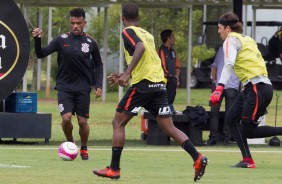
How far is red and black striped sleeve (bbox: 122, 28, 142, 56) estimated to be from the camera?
13.1 metres

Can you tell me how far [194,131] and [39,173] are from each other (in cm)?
678

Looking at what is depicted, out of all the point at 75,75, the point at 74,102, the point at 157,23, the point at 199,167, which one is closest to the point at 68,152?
the point at 74,102

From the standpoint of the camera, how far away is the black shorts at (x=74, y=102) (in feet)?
53.2

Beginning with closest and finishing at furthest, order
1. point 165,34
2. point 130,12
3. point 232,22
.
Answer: point 130,12 < point 232,22 < point 165,34

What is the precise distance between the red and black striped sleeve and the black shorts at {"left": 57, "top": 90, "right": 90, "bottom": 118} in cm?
321

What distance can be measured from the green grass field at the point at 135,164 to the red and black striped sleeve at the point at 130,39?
1494 millimetres

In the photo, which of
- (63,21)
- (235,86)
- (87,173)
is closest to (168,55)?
(235,86)

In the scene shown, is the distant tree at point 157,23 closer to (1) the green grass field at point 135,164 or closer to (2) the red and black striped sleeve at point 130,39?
(1) the green grass field at point 135,164

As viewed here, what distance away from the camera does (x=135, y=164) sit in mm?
15422

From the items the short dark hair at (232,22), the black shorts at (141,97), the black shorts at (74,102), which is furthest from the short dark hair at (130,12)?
the black shorts at (74,102)

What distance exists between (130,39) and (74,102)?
344 cm

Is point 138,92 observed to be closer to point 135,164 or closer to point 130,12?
point 130,12

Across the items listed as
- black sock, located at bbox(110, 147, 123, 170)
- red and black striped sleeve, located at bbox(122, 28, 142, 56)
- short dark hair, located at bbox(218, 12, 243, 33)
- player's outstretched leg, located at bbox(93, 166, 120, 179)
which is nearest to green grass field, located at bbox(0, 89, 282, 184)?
player's outstretched leg, located at bbox(93, 166, 120, 179)

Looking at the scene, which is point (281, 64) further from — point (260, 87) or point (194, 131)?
point (260, 87)
